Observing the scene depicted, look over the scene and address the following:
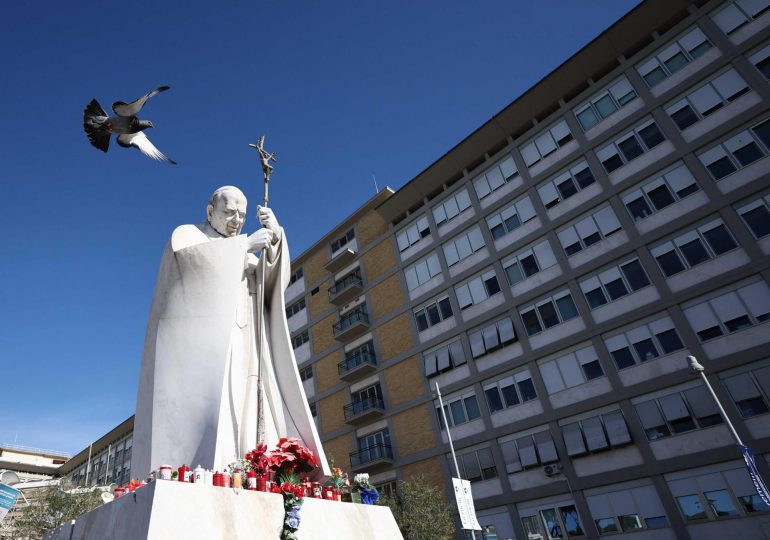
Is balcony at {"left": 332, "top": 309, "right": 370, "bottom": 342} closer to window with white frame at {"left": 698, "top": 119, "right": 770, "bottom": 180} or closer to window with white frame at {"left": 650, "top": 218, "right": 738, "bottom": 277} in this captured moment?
window with white frame at {"left": 650, "top": 218, "right": 738, "bottom": 277}

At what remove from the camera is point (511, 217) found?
103 feet

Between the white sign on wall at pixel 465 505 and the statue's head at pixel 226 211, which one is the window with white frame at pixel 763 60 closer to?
the white sign on wall at pixel 465 505

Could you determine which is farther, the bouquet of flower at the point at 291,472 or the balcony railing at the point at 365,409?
the balcony railing at the point at 365,409

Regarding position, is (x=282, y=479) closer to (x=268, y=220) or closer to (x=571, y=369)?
(x=268, y=220)

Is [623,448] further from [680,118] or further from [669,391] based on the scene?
[680,118]

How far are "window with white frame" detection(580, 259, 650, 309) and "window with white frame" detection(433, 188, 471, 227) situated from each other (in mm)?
9894

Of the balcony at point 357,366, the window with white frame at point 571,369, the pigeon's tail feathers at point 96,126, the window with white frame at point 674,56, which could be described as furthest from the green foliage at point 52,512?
the window with white frame at point 674,56

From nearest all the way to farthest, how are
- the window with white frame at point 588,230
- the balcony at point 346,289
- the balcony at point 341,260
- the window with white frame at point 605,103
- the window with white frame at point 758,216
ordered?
the window with white frame at point 758,216 < the window with white frame at point 588,230 < the window with white frame at point 605,103 < the balcony at point 346,289 < the balcony at point 341,260

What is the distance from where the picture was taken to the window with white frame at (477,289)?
1217 inches

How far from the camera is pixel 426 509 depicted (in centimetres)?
2402

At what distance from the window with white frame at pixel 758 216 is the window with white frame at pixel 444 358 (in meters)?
15.5

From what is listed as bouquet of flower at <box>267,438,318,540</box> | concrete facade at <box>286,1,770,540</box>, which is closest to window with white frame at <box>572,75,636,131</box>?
concrete facade at <box>286,1,770,540</box>

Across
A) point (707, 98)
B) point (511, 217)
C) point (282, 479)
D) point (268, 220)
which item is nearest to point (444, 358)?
point (511, 217)

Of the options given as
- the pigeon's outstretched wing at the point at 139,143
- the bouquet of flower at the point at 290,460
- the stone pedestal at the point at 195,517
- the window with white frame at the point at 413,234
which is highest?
the window with white frame at the point at 413,234
